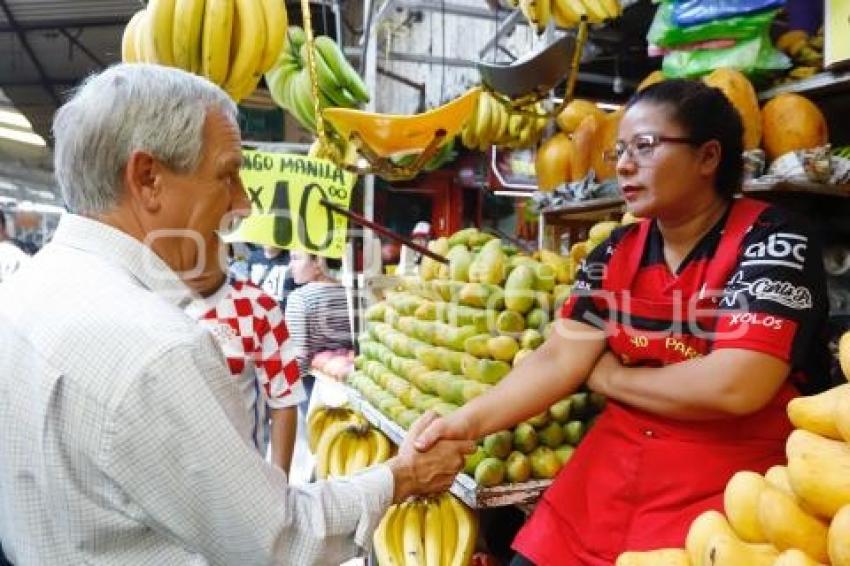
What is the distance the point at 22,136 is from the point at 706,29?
13.4 meters

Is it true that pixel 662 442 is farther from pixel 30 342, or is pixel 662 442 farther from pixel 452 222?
pixel 452 222

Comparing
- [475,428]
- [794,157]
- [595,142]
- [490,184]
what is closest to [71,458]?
[475,428]

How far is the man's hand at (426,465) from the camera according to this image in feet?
5.20

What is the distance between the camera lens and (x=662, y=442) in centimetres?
157

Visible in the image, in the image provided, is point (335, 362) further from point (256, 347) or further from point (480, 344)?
point (480, 344)

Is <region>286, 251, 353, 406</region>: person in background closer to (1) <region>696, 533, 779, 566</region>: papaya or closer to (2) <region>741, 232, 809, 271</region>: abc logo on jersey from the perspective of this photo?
(2) <region>741, 232, 809, 271</region>: abc logo on jersey

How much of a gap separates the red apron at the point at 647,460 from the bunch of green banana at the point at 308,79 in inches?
98.4

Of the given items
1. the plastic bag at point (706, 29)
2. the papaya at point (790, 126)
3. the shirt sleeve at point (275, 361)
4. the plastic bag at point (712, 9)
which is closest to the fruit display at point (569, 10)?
the plastic bag at point (706, 29)

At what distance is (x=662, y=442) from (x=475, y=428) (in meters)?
0.52

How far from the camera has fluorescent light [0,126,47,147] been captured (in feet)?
40.2

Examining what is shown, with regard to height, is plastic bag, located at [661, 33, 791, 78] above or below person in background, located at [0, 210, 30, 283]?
above

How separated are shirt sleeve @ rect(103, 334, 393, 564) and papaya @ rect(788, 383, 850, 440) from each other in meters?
0.78

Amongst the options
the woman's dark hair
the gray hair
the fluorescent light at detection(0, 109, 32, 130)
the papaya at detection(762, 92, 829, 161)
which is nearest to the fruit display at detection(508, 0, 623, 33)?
the papaya at detection(762, 92, 829, 161)

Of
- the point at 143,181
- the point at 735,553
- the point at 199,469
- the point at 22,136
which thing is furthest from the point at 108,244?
the point at 22,136
